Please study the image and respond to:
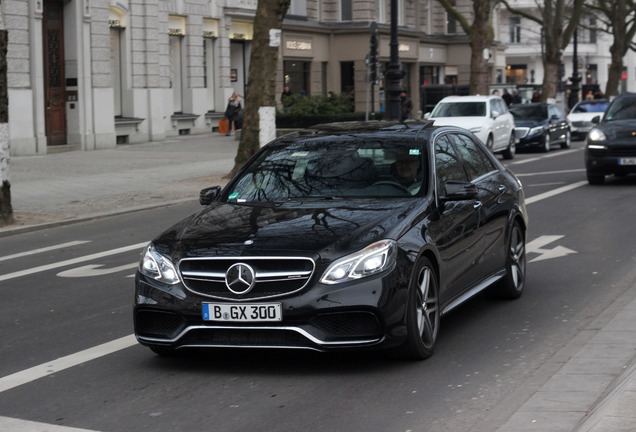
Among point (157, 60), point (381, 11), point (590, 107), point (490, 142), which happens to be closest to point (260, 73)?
point (490, 142)

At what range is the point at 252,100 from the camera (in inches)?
935

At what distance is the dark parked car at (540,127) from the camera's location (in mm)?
33219

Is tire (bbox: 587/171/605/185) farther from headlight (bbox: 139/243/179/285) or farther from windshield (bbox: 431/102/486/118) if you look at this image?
headlight (bbox: 139/243/179/285)

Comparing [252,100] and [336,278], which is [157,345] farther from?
[252,100]

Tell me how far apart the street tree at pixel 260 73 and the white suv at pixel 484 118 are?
658 centimetres

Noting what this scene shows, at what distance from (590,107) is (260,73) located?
22.4m

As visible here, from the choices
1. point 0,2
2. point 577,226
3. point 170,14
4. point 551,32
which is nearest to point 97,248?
point 0,2

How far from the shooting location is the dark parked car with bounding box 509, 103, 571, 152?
109ft

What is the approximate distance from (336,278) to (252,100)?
1753 centimetres

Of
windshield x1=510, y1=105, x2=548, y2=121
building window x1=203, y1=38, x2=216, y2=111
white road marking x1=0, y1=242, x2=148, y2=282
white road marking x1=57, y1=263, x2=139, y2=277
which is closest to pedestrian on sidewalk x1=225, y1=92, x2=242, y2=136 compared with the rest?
building window x1=203, y1=38, x2=216, y2=111

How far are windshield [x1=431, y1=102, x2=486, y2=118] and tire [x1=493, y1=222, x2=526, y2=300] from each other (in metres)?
20.4

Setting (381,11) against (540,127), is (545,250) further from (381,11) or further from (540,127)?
(381,11)

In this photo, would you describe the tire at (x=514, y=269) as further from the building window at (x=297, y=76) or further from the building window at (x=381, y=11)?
the building window at (x=381, y=11)

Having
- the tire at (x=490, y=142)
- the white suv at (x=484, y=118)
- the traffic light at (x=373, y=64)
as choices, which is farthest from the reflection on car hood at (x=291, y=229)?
the traffic light at (x=373, y=64)
